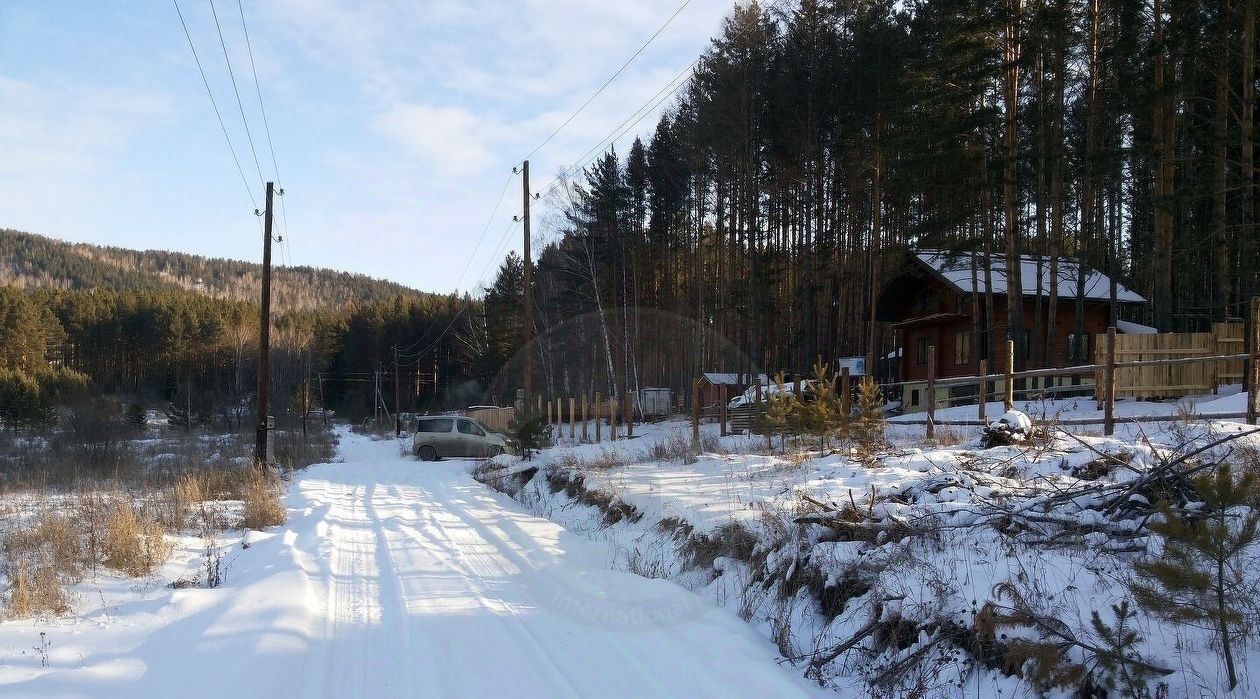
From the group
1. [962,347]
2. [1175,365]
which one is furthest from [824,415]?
[962,347]

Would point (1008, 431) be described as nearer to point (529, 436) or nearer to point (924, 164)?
point (529, 436)

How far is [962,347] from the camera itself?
3155cm

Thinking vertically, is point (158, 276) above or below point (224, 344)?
above

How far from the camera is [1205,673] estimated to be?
12.9 ft

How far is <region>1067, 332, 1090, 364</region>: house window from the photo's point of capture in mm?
30000

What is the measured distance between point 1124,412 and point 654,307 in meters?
33.1

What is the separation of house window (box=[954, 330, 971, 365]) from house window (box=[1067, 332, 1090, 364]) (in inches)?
151

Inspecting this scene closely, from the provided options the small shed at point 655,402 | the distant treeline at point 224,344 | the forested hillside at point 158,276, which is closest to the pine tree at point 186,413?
the distant treeline at point 224,344

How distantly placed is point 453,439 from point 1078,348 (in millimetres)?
23891

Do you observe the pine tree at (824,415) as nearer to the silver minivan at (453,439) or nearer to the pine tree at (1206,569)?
the pine tree at (1206,569)

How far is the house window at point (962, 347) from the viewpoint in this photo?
31016 millimetres

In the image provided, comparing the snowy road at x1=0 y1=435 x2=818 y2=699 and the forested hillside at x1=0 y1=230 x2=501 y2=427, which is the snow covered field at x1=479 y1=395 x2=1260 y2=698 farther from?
the forested hillside at x1=0 y1=230 x2=501 y2=427

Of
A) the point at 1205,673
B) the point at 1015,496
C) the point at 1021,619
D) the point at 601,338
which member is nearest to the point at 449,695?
the point at 1021,619

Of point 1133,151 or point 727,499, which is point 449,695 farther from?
point 1133,151
